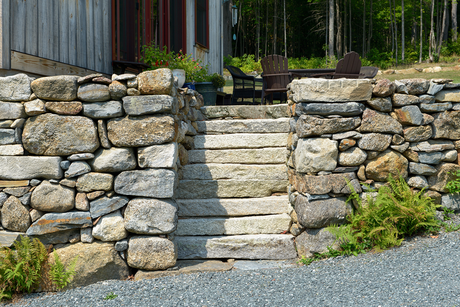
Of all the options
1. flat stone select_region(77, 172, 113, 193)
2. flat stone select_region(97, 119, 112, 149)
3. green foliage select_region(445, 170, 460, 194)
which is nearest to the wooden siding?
flat stone select_region(97, 119, 112, 149)

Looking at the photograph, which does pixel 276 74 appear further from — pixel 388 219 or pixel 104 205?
pixel 104 205

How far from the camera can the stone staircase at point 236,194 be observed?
3.47 metres

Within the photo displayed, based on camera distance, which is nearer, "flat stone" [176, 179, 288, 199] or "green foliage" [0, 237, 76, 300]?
"green foliage" [0, 237, 76, 300]

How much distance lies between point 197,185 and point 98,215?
46.4 inches

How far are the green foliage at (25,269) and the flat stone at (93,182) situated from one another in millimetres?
578

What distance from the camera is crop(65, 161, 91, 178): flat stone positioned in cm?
301

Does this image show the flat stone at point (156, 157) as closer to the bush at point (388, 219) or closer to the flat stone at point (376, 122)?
the bush at point (388, 219)

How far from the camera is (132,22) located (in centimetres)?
596

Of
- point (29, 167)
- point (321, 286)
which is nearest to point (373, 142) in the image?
point (321, 286)

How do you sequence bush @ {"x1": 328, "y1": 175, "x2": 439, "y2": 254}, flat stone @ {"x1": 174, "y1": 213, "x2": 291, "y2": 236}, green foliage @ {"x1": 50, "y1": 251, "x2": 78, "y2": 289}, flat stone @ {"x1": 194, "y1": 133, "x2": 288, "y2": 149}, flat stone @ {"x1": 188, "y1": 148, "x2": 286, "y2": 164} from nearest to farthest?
green foliage @ {"x1": 50, "y1": 251, "x2": 78, "y2": 289}, bush @ {"x1": 328, "y1": 175, "x2": 439, "y2": 254}, flat stone @ {"x1": 174, "y1": 213, "x2": 291, "y2": 236}, flat stone @ {"x1": 188, "y1": 148, "x2": 286, "y2": 164}, flat stone @ {"x1": 194, "y1": 133, "x2": 288, "y2": 149}

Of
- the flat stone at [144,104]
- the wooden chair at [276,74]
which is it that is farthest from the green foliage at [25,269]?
the wooden chair at [276,74]

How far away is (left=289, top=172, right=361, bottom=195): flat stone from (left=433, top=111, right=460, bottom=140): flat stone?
3.07 feet

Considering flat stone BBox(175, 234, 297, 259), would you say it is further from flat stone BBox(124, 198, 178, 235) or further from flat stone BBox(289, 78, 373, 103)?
flat stone BBox(289, 78, 373, 103)

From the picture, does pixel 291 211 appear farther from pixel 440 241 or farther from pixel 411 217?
pixel 440 241
